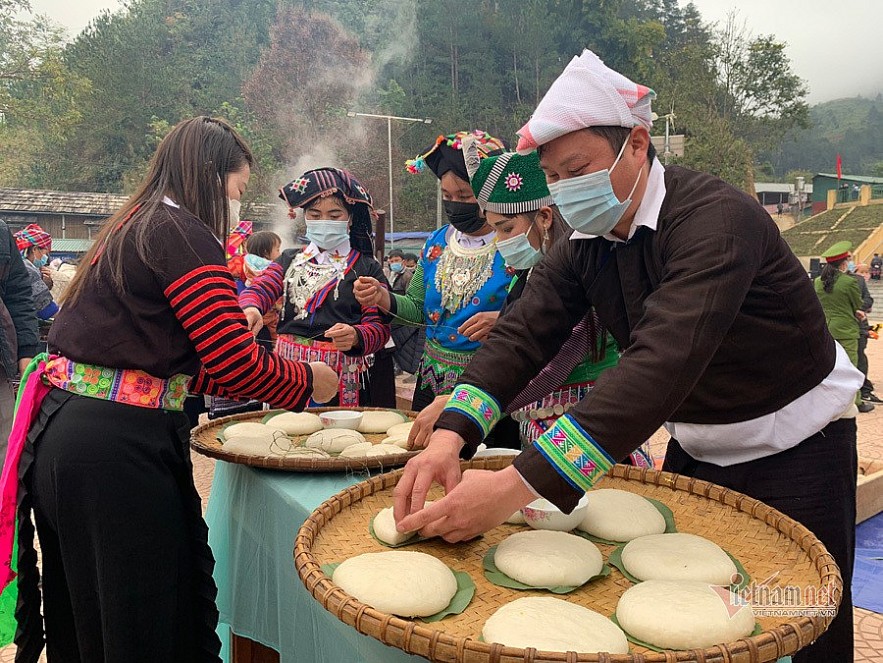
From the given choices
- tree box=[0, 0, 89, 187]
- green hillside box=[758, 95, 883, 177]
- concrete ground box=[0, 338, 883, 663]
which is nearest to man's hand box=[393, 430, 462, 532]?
concrete ground box=[0, 338, 883, 663]

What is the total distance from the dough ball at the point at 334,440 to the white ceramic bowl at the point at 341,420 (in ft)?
0.38

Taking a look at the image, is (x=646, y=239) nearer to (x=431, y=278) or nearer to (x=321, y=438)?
(x=321, y=438)

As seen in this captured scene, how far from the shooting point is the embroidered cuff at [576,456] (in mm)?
1026

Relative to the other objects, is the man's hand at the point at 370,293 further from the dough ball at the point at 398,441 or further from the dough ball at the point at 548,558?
the dough ball at the point at 548,558

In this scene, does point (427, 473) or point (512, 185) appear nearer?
point (427, 473)

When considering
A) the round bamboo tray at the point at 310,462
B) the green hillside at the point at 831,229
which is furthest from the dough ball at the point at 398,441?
the green hillside at the point at 831,229

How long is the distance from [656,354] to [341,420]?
1206 millimetres

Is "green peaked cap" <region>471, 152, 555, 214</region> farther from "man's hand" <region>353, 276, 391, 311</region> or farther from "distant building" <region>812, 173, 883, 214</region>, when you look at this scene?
"distant building" <region>812, 173, 883, 214</region>

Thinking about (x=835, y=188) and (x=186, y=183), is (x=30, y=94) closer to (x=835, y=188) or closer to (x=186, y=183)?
(x=186, y=183)

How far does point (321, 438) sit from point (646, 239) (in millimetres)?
1033

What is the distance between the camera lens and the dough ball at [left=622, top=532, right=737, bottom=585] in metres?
1.04

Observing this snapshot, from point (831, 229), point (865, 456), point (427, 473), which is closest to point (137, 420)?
point (427, 473)

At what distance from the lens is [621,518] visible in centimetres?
123

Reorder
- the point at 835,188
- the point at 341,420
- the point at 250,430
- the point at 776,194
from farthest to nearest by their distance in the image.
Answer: the point at 776,194, the point at 835,188, the point at 341,420, the point at 250,430
